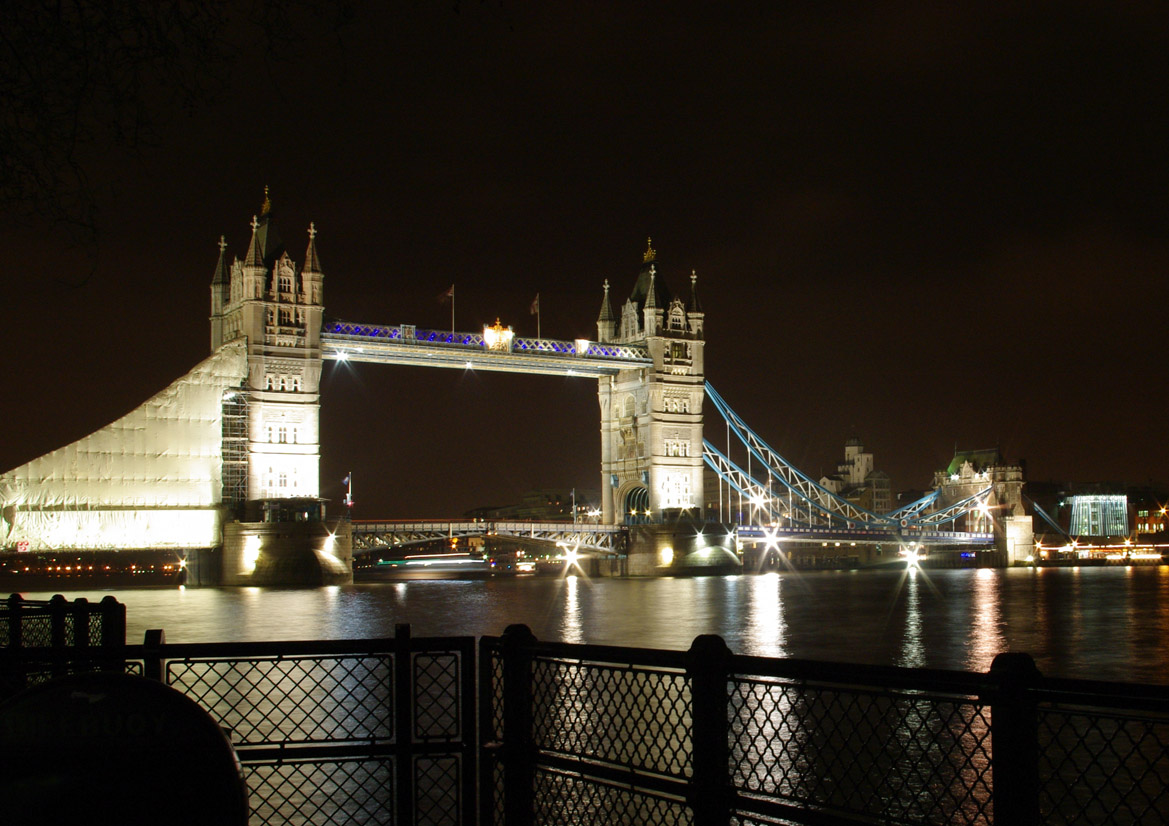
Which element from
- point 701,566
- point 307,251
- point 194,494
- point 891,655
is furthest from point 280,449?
point 891,655

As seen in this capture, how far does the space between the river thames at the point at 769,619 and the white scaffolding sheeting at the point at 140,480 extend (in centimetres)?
391

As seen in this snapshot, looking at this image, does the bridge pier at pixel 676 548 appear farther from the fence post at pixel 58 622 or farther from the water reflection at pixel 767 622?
the fence post at pixel 58 622

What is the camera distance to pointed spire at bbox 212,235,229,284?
66.8 meters

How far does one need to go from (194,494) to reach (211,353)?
9305mm

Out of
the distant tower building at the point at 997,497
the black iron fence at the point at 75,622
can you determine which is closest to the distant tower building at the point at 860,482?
the distant tower building at the point at 997,497

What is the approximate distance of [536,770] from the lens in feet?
17.6

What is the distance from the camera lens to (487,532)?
7088 cm

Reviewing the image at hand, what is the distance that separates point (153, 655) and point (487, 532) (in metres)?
65.7

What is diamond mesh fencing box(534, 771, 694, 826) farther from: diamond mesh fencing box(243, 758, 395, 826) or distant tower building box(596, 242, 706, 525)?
distant tower building box(596, 242, 706, 525)

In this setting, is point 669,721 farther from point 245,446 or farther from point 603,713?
point 245,446

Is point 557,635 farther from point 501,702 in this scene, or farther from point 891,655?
point 501,702

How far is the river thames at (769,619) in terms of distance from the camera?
27219 millimetres

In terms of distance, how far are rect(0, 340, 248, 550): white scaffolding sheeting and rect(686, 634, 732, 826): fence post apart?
57.7 m

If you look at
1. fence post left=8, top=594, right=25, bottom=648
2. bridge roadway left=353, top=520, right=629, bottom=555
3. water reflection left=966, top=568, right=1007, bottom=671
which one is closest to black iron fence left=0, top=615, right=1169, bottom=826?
fence post left=8, top=594, right=25, bottom=648
